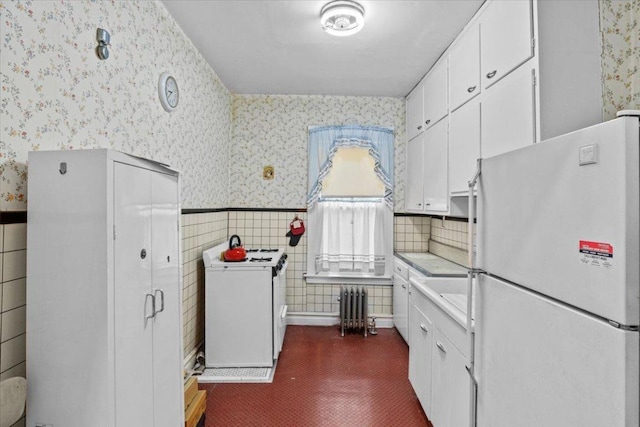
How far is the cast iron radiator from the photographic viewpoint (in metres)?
3.58

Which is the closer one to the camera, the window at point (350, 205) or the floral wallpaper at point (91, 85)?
the floral wallpaper at point (91, 85)

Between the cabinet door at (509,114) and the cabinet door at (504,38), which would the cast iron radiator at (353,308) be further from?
the cabinet door at (504,38)

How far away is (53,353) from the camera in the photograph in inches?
42.6

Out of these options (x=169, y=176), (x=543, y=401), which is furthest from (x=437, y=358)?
(x=169, y=176)

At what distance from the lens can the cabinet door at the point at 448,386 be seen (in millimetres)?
1473

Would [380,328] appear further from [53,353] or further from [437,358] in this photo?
[53,353]

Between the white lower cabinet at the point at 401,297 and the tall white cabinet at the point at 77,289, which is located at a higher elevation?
the tall white cabinet at the point at 77,289

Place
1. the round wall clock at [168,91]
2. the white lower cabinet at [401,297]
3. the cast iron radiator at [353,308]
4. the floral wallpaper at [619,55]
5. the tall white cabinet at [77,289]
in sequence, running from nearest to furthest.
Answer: the tall white cabinet at [77,289] → the floral wallpaper at [619,55] → the round wall clock at [168,91] → the white lower cabinet at [401,297] → the cast iron radiator at [353,308]

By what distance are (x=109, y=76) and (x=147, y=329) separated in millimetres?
1295

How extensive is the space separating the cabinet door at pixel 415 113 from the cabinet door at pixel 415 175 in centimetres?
9

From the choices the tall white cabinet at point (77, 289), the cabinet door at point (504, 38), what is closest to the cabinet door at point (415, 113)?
the cabinet door at point (504, 38)

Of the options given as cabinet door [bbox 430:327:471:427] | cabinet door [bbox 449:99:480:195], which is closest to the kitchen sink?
cabinet door [bbox 430:327:471:427]

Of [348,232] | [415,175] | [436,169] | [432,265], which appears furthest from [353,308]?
[436,169]

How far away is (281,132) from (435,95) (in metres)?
1.80
